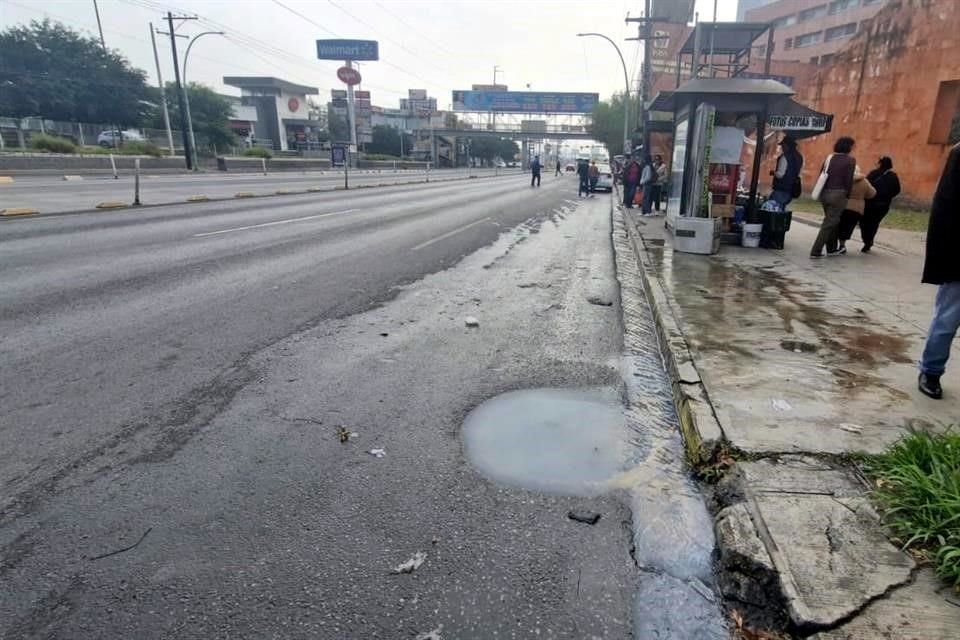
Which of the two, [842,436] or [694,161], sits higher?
[694,161]

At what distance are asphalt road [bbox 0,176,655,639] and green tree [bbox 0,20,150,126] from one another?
166ft

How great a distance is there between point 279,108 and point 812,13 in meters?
70.9

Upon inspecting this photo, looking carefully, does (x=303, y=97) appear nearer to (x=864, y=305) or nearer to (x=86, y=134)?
(x=86, y=134)

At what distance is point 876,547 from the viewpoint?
2.51 m

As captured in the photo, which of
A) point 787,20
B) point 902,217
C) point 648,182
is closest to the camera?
point 902,217

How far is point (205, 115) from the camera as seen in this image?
60.5 meters

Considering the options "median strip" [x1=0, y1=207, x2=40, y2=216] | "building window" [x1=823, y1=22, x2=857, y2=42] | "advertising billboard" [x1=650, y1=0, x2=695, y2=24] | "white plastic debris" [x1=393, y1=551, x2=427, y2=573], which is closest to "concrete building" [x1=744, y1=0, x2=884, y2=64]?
"building window" [x1=823, y1=22, x2=857, y2=42]

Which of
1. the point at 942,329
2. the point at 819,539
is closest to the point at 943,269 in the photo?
the point at 942,329

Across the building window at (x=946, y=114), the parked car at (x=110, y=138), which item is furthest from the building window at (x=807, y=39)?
the parked car at (x=110, y=138)

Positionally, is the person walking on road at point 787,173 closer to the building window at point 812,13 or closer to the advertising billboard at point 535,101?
the building window at point 812,13

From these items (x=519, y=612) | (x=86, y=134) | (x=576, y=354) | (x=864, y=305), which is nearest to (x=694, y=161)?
(x=864, y=305)

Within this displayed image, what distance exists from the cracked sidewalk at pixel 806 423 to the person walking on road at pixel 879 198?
2.80 m

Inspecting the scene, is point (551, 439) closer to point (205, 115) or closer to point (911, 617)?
point (911, 617)

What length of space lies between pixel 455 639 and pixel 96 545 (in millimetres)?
1632
